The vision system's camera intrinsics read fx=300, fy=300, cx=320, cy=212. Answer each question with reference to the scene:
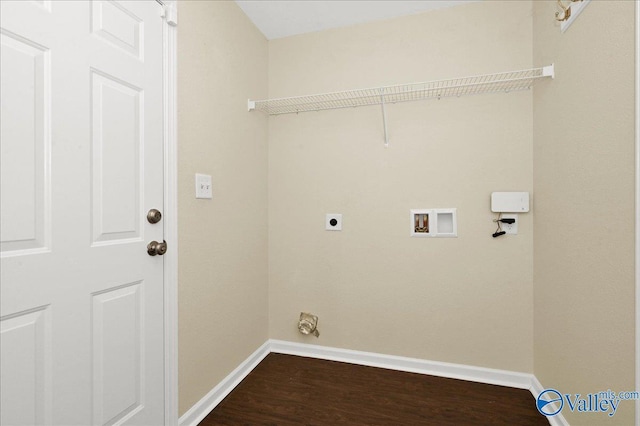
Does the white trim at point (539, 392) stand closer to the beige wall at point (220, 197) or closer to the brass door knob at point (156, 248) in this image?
the beige wall at point (220, 197)

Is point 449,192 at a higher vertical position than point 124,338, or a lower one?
higher

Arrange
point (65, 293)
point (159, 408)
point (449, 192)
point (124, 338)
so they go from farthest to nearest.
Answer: point (449, 192) → point (159, 408) → point (124, 338) → point (65, 293)

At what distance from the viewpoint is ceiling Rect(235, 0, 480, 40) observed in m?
1.99

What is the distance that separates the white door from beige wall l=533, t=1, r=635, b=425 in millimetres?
1879

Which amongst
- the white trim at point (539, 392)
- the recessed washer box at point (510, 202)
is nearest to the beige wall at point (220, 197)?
the recessed washer box at point (510, 202)

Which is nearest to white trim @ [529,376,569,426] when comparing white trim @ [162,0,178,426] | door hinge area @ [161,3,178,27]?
white trim @ [162,0,178,426]

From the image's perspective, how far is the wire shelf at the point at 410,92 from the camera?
184 cm

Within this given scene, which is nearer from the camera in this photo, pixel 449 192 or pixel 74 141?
pixel 74 141

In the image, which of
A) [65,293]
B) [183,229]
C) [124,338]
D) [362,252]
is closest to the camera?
[65,293]

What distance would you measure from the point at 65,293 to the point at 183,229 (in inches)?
22.3

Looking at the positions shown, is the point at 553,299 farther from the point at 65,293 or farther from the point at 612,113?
the point at 65,293

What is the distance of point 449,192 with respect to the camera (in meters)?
2.04

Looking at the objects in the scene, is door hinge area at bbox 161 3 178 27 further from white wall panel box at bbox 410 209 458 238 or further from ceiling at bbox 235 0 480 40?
white wall panel box at bbox 410 209 458 238

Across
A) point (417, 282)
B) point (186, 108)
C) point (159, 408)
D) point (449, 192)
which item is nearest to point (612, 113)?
point (449, 192)
